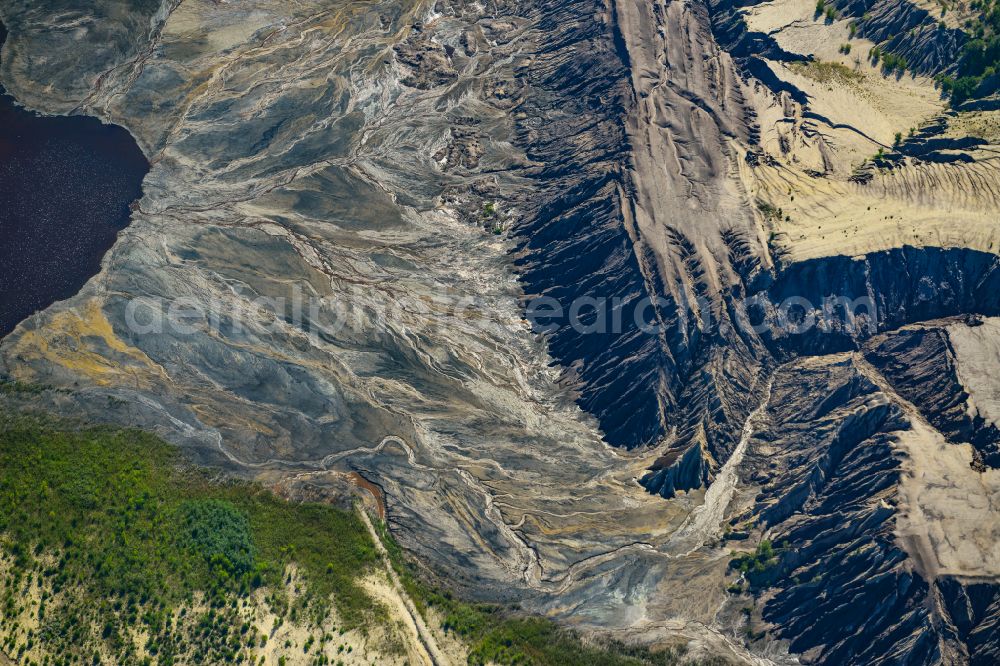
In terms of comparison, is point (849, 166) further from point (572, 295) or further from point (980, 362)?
point (572, 295)

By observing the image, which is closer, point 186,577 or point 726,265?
point 186,577

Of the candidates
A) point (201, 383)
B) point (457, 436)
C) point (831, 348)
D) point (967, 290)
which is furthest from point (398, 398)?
point (967, 290)

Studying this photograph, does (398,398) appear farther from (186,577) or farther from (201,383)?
(186,577)

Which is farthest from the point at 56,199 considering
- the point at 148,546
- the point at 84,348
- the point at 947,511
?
the point at 947,511

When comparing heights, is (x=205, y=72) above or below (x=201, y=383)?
above

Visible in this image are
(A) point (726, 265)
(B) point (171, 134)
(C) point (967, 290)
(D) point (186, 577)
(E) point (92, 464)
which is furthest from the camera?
(B) point (171, 134)

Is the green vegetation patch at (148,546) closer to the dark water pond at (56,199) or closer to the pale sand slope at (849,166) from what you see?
the dark water pond at (56,199)

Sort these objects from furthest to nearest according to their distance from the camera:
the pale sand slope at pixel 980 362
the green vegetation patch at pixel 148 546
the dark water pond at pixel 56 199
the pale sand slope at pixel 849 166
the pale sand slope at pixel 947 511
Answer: the dark water pond at pixel 56 199
the pale sand slope at pixel 849 166
the pale sand slope at pixel 980 362
the pale sand slope at pixel 947 511
the green vegetation patch at pixel 148 546

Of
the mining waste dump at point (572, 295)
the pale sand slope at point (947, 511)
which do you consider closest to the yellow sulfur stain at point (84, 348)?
the mining waste dump at point (572, 295)
